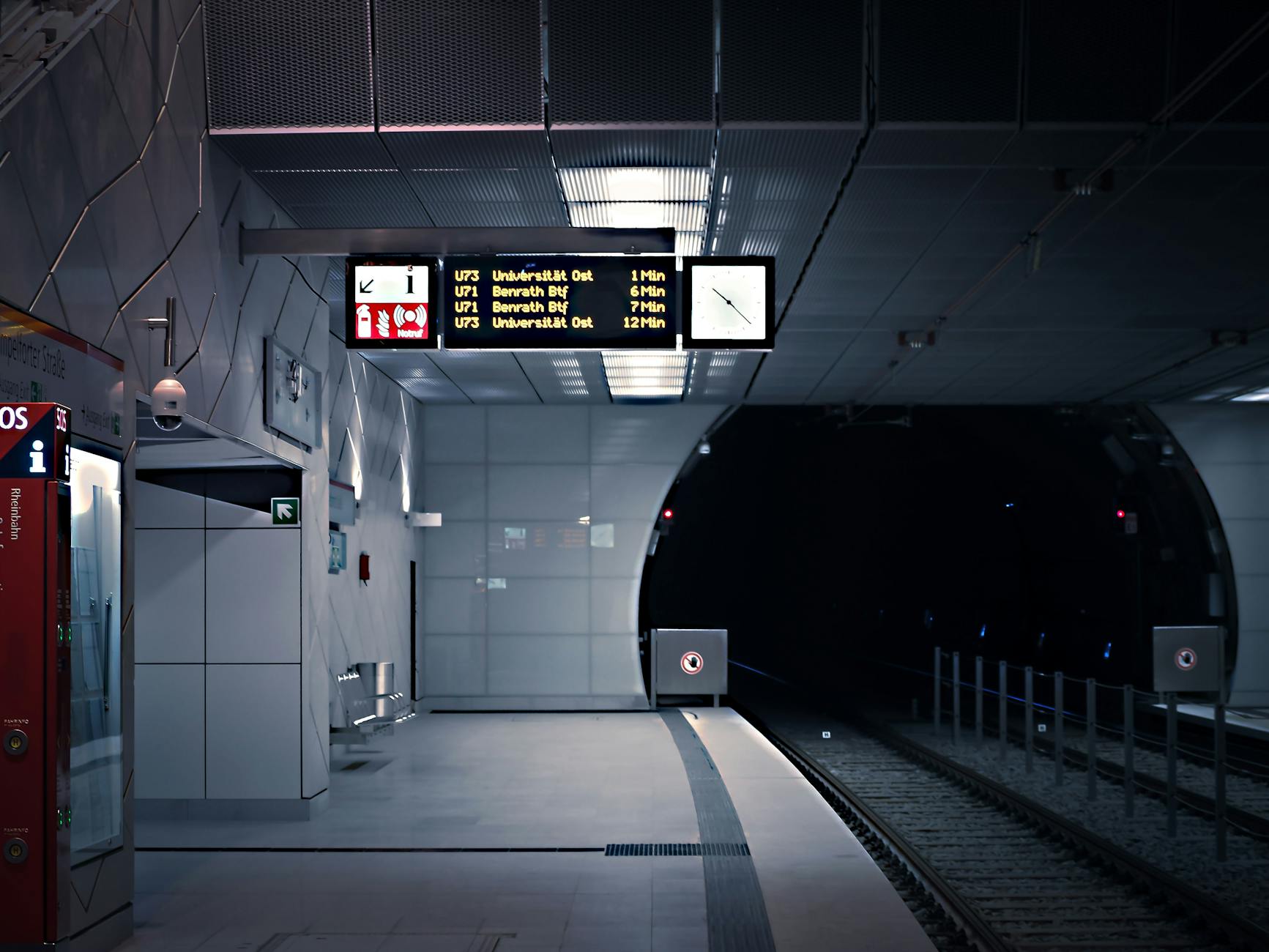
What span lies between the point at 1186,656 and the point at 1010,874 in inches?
337

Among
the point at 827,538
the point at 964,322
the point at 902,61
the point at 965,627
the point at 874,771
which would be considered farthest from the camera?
the point at 827,538

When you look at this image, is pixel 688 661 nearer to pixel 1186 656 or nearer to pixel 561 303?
pixel 1186 656

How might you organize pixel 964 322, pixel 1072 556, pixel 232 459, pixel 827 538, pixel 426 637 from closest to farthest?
pixel 232 459
pixel 964 322
pixel 426 637
pixel 1072 556
pixel 827 538

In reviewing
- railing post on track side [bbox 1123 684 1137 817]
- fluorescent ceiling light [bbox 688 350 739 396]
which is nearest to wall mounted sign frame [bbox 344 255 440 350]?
fluorescent ceiling light [bbox 688 350 739 396]

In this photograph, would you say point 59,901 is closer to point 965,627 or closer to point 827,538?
point 965,627

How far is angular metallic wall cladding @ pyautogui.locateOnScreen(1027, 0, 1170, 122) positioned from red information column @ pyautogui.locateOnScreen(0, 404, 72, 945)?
17.7 ft

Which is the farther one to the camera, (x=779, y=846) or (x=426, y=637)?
(x=426, y=637)

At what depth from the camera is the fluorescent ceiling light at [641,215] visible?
8.17 meters

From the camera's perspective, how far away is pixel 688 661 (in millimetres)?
17094

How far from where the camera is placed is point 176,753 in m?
8.73

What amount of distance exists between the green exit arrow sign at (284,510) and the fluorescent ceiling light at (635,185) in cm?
300

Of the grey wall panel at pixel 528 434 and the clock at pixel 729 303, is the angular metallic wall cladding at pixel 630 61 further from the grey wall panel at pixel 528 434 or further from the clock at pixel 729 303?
the grey wall panel at pixel 528 434

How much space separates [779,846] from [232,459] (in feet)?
14.9

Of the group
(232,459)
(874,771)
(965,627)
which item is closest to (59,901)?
(232,459)
